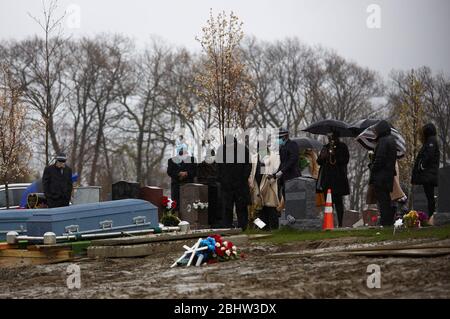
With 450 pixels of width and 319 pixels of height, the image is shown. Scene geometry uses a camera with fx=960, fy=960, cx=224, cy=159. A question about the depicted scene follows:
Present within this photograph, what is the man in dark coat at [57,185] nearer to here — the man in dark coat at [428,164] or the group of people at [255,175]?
the group of people at [255,175]

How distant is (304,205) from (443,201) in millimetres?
2860

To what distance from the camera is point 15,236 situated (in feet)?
52.1

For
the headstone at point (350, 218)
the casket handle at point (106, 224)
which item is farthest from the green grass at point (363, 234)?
the headstone at point (350, 218)

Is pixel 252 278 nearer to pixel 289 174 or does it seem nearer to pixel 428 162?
pixel 428 162

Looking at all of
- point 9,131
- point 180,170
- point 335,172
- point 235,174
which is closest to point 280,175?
point 235,174

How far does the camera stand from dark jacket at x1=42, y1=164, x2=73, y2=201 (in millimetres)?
19844

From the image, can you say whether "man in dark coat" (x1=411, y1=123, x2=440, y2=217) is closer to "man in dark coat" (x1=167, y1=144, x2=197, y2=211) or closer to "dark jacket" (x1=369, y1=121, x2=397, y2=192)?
"dark jacket" (x1=369, y1=121, x2=397, y2=192)

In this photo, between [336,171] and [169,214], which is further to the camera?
[169,214]

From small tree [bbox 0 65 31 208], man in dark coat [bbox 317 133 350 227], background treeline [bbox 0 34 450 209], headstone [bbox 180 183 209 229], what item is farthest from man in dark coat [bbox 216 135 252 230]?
background treeline [bbox 0 34 450 209]

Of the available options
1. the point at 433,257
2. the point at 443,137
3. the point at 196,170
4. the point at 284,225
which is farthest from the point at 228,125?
the point at 443,137

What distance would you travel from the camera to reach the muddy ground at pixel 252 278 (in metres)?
9.00

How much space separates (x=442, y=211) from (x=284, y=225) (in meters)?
3.27

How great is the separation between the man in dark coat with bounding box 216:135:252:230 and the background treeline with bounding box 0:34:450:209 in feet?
119

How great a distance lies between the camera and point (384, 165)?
56.1 ft
